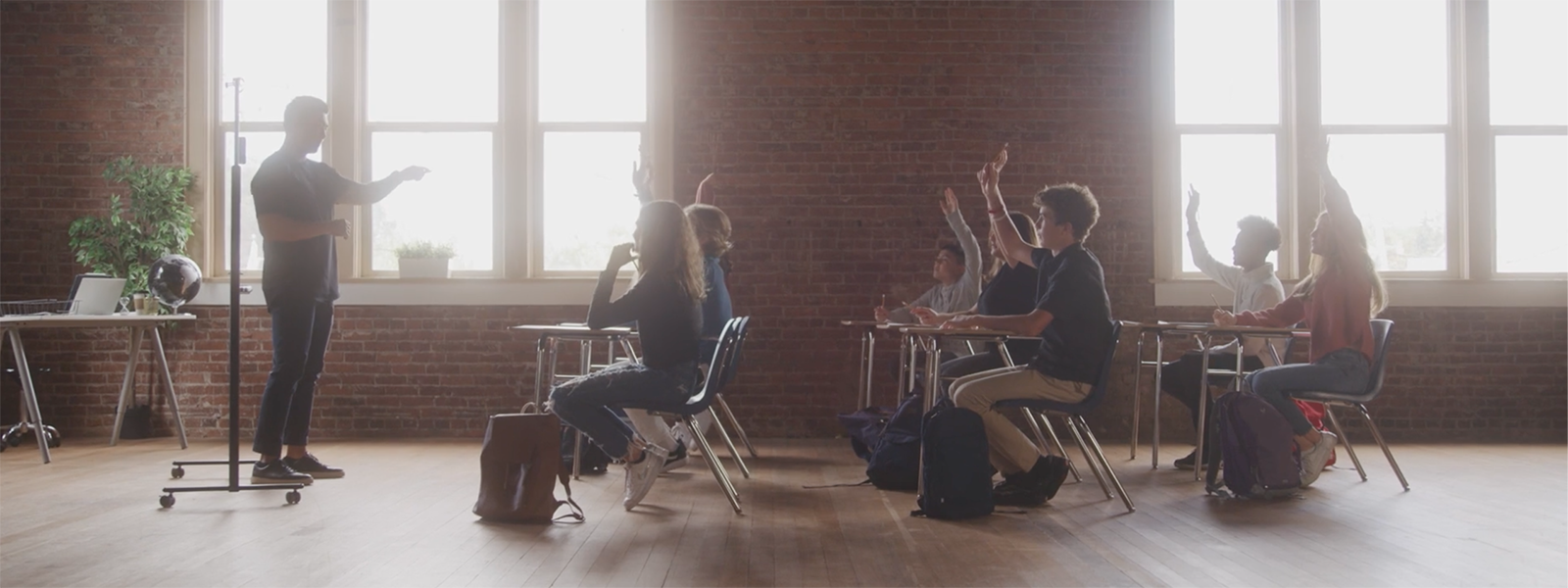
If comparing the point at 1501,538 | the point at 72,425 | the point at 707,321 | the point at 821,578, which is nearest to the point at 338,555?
the point at 821,578

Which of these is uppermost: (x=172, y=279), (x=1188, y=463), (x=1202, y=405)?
(x=172, y=279)

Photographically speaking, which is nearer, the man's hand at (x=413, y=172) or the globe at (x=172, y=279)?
the man's hand at (x=413, y=172)

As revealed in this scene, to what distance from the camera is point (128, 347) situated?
304 inches

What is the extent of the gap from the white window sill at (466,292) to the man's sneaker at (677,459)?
2.04 metres

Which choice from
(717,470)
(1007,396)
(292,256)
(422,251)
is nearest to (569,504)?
(717,470)

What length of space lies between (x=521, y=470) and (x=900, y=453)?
1.68m

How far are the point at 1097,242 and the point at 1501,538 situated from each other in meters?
3.85

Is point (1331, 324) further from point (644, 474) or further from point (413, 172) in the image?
point (413, 172)

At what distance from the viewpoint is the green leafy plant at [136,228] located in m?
7.43

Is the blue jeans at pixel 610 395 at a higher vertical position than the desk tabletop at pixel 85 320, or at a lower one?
lower

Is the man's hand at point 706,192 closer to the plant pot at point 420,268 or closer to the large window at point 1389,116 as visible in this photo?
the plant pot at point 420,268

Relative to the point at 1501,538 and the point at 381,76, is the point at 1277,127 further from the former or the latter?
the point at 381,76

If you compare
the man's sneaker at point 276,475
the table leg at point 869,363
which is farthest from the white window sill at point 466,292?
the man's sneaker at point 276,475

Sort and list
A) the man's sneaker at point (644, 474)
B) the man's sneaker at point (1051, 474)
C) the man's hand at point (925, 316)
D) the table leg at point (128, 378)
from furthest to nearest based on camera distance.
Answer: the table leg at point (128, 378), the man's hand at point (925, 316), the man's sneaker at point (1051, 474), the man's sneaker at point (644, 474)
